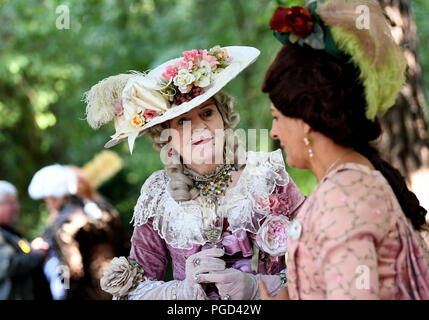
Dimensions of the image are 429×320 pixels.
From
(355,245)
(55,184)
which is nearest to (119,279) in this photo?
(355,245)

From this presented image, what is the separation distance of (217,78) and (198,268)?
2.59 feet

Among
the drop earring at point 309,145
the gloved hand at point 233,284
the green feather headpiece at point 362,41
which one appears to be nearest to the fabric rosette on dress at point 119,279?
the gloved hand at point 233,284

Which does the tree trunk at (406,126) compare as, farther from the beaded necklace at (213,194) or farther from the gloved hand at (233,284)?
the gloved hand at (233,284)

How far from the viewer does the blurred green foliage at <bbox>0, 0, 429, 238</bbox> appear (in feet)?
24.1

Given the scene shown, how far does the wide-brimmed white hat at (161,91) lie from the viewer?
7.21 ft

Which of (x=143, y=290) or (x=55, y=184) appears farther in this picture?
(x=55, y=184)

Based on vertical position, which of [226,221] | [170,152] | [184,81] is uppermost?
[184,81]

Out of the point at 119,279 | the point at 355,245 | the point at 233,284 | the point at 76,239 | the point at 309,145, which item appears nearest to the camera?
the point at 355,245

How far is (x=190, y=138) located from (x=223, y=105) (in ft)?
0.75

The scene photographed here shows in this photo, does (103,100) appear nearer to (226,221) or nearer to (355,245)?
(226,221)

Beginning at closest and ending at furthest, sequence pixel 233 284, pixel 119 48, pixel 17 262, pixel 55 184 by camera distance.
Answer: pixel 233 284, pixel 17 262, pixel 55 184, pixel 119 48

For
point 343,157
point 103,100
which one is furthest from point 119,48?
point 343,157

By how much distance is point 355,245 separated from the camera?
148 centimetres

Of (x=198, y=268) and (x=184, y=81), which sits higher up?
(x=184, y=81)
